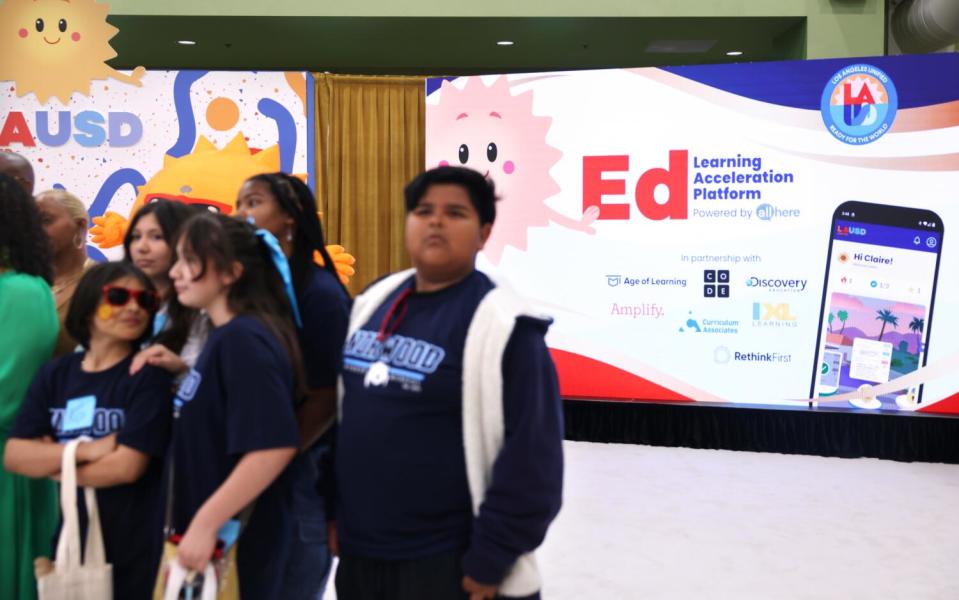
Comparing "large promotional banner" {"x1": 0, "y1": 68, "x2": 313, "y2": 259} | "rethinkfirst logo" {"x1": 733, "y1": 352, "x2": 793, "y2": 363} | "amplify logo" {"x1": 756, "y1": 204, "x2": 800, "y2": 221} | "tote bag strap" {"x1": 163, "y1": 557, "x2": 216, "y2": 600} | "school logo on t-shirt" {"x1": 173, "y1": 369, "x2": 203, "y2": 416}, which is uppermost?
"large promotional banner" {"x1": 0, "y1": 68, "x2": 313, "y2": 259}

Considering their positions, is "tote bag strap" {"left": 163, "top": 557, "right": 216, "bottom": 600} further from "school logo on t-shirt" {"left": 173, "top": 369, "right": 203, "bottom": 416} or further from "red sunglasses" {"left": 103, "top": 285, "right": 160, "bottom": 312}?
"red sunglasses" {"left": 103, "top": 285, "right": 160, "bottom": 312}

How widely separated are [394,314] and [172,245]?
0.51 meters

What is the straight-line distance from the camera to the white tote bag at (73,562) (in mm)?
1466

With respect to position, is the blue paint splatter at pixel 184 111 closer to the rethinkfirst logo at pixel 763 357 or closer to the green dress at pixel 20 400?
the rethinkfirst logo at pixel 763 357

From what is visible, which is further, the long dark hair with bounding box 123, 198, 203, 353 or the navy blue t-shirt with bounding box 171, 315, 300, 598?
the long dark hair with bounding box 123, 198, 203, 353

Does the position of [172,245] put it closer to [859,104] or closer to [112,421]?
[112,421]

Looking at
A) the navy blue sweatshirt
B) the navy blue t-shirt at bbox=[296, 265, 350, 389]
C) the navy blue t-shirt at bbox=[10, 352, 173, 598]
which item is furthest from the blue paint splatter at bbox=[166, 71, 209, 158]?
the navy blue sweatshirt

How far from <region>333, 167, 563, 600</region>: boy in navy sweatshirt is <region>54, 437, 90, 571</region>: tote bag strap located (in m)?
0.43

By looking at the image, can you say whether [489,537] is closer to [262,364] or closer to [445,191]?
[262,364]

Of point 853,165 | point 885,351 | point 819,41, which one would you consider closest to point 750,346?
point 885,351

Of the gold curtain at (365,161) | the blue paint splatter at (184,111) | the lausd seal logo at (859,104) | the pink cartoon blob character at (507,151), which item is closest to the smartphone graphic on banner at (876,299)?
the lausd seal logo at (859,104)

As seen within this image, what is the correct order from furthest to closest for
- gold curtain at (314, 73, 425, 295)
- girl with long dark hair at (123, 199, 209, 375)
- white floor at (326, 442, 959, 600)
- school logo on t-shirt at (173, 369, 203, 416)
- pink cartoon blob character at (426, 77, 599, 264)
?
gold curtain at (314, 73, 425, 295)
pink cartoon blob character at (426, 77, 599, 264)
white floor at (326, 442, 959, 600)
girl with long dark hair at (123, 199, 209, 375)
school logo on t-shirt at (173, 369, 203, 416)

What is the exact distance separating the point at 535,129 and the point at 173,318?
11.8ft

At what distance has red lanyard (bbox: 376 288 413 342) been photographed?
4.81ft
